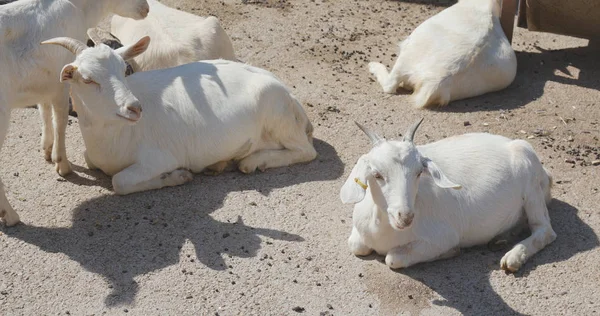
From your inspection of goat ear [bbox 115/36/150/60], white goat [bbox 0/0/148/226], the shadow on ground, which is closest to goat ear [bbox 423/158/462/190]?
goat ear [bbox 115/36/150/60]

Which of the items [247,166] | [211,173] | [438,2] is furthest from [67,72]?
[438,2]

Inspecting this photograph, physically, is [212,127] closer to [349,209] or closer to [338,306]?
[349,209]

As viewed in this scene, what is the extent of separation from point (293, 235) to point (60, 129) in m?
2.14

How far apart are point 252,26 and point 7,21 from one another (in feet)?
12.8

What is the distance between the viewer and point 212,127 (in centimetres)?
705

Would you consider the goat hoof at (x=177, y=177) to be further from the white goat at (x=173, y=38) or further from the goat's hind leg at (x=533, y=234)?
the goat's hind leg at (x=533, y=234)

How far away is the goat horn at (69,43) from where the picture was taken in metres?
6.33

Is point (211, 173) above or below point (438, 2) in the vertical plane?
above

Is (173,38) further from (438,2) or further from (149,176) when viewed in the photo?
(438,2)

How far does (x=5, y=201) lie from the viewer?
20.7 feet

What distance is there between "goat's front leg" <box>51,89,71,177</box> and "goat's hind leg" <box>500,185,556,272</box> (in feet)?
11.6

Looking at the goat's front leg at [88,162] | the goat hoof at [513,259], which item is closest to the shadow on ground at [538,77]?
the goat hoof at [513,259]

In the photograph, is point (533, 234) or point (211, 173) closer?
point (533, 234)

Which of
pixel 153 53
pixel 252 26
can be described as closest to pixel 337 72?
pixel 252 26
